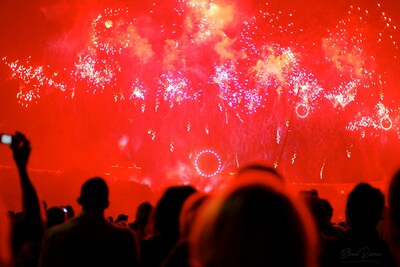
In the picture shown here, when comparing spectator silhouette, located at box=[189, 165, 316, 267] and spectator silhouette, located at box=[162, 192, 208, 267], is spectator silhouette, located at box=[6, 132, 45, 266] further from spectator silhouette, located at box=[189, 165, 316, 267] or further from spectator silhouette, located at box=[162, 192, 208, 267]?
spectator silhouette, located at box=[189, 165, 316, 267]

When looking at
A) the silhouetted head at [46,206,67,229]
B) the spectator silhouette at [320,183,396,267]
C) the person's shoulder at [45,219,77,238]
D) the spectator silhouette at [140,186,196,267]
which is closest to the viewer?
the spectator silhouette at [320,183,396,267]

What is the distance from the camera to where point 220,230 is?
7.70 ft

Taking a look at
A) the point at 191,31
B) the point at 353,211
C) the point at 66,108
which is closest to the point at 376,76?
the point at 191,31

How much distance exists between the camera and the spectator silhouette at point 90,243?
4855 mm

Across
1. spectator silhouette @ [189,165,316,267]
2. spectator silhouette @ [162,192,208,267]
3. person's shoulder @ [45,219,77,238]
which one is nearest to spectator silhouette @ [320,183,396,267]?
spectator silhouette @ [162,192,208,267]

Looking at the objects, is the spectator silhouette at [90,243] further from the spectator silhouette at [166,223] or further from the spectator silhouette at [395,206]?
the spectator silhouette at [395,206]

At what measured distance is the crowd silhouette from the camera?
2344 millimetres

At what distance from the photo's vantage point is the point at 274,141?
33562 mm

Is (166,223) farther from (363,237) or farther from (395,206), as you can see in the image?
(395,206)

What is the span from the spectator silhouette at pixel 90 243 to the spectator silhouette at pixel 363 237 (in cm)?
144

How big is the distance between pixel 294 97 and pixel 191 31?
5.17 meters

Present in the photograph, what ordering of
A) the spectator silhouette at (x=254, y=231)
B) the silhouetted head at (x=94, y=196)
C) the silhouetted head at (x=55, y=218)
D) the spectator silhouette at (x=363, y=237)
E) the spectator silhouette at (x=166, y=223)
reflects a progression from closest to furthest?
the spectator silhouette at (x=254, y=231), the spectator silhouette at (x=363, y=237), the spectator silhouette at (x=166, y=223), the silhouetted head at (x=94, y=196), the silhouetted head at (x=55, y=218)

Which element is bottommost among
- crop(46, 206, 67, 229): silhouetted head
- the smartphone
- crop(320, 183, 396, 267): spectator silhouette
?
crop(320, 183, 396, 267): spectator silhouette

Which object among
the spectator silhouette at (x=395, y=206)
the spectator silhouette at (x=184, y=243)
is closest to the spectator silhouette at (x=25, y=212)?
the spectator silhouette at (x=184, y=243)
